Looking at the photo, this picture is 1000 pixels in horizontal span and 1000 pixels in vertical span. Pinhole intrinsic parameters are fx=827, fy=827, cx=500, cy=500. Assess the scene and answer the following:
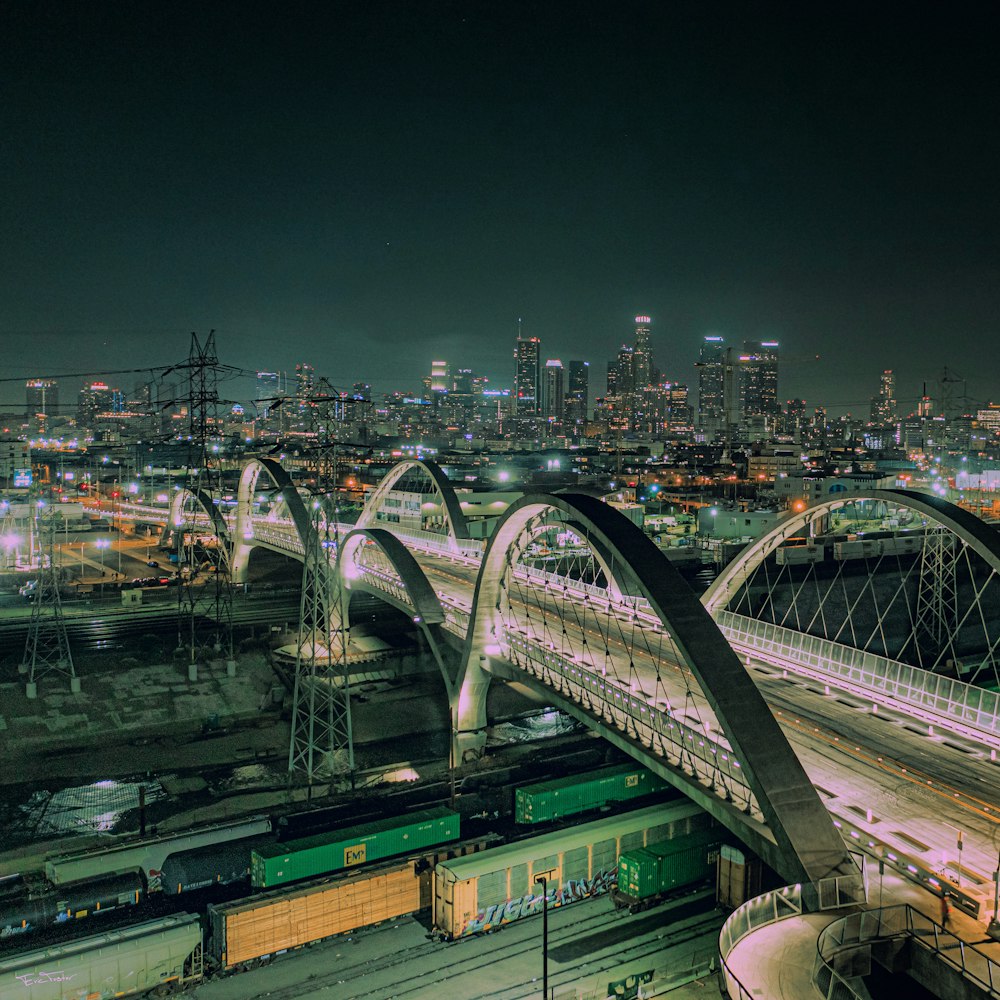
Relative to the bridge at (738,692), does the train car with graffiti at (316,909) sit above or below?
below

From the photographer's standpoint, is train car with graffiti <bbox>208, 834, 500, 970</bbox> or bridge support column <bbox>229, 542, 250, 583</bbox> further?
bridge support column <bbox>229, 542, 250, 583</bbox>

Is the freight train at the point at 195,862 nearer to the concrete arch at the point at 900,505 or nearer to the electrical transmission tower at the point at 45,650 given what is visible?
the concrete arch at the point at 900,505

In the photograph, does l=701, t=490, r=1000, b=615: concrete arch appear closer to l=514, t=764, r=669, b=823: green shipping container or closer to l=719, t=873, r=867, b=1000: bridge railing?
l=514, t=764, r=669, b=823: green shipping container

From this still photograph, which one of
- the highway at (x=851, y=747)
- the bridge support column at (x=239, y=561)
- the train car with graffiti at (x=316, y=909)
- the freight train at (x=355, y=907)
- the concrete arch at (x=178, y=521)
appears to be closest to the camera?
the highway at (x=851, y=747)

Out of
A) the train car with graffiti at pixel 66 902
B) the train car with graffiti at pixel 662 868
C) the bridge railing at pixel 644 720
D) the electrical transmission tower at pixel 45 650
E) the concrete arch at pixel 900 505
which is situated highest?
the concrete arch at pixel 900 505

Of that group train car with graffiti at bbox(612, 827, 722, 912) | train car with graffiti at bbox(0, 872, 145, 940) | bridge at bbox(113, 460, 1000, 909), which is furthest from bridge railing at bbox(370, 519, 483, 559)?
train car with graffiti at bbox(0, 872, 145, 940)

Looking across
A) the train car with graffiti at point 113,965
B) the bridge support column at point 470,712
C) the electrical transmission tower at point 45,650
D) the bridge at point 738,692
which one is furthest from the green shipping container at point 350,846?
the electrical transmission tower at point 45,650

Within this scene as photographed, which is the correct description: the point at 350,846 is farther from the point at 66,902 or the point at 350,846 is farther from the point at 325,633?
the point at 325,633

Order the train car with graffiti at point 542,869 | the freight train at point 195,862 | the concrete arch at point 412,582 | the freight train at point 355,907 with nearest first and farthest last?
1. the freight train at point 355,907
2. the train car with graffiti at point 542,869
3. the freight train at point 195,862
4. the concrete arch at point 412,582
